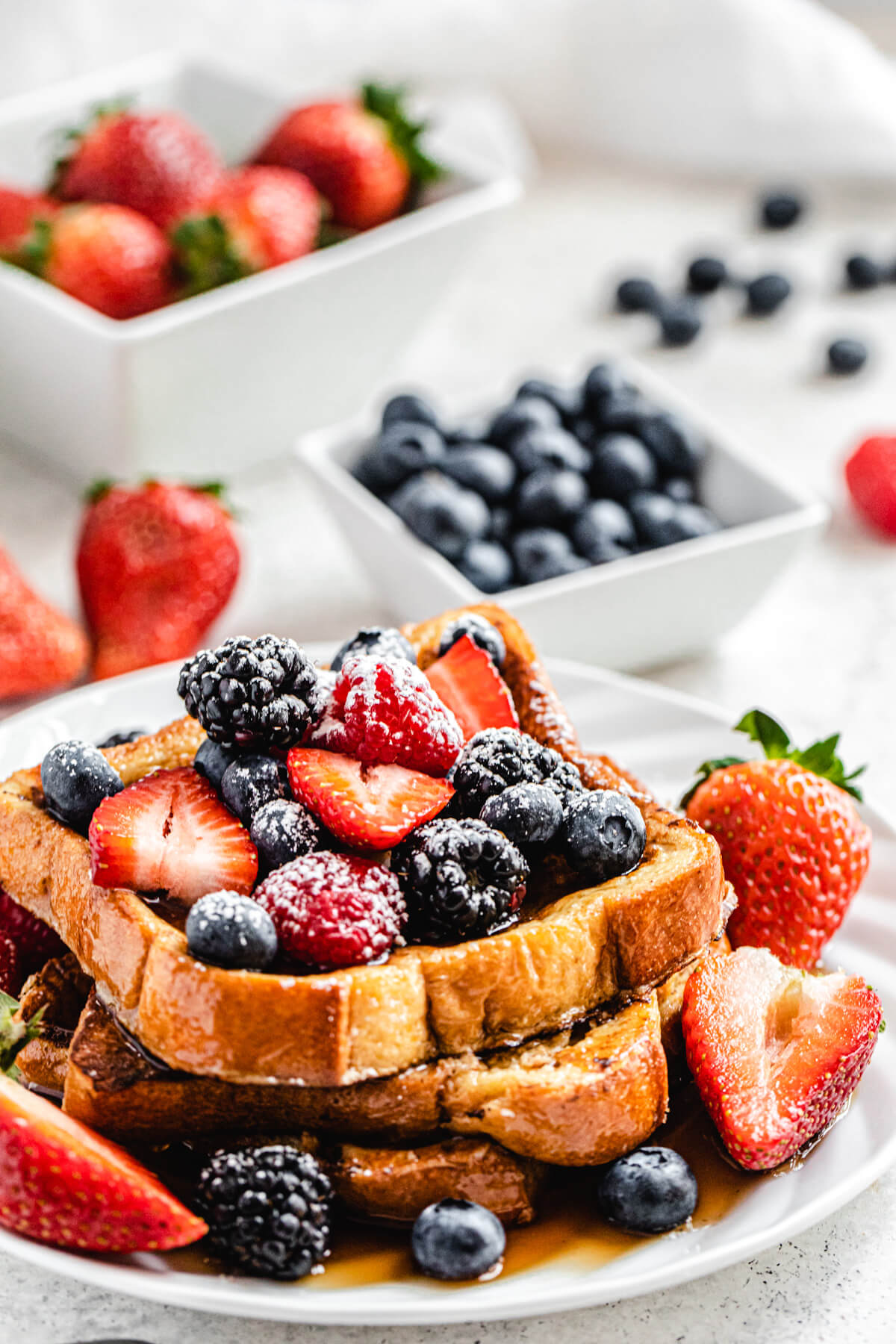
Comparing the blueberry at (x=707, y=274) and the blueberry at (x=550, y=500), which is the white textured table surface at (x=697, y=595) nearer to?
the blueberry at (x=707, y=274)

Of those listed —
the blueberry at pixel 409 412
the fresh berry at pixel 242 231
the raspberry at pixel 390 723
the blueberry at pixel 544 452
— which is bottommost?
the blueberry at pixel 544 452

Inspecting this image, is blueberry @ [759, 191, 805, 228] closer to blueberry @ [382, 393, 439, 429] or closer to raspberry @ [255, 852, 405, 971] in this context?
blueberry @ [382, 393, 439, 429]

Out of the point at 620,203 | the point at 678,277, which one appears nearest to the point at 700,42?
the point at 620,203

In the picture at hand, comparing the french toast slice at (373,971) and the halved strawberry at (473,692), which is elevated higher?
the halved strawberry at (473,692)

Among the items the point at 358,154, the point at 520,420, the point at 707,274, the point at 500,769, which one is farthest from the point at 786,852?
the point at 707,274

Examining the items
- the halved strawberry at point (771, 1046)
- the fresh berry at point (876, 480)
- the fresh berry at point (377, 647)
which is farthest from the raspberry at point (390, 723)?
the fresh berry at point (876, 480)

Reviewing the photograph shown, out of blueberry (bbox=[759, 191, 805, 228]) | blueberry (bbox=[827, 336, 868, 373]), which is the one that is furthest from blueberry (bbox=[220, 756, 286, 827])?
blueberry (bbox=[759, 191, 805, 228])

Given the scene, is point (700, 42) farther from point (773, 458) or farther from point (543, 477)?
point (543, 477)
